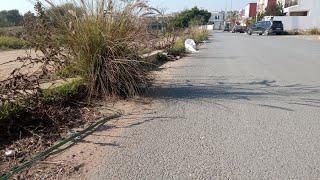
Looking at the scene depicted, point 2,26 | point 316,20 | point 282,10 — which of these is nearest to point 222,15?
point 282,10

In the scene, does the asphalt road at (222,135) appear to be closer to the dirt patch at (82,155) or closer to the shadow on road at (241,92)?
the shadow on road at (241,92)

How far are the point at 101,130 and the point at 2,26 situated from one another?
13785mm

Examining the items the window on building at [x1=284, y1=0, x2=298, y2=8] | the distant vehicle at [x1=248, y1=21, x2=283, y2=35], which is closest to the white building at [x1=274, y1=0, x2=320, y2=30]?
the window on building at [x1=284, y1=0, x2=298, y2=8]

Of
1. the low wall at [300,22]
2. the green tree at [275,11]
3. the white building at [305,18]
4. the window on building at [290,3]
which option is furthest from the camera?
the green tree at [275,11]

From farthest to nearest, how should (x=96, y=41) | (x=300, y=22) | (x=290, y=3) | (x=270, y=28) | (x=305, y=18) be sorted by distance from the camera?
(x=290, y=3) < (x=300, y=22) < (x=305, y=18) < (x=270, y=28) < (x=96, y=41)

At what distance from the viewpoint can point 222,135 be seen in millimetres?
5473

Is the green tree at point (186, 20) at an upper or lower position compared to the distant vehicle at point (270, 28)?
upper

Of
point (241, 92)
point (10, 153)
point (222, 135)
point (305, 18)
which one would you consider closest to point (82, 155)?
point (10, 153)

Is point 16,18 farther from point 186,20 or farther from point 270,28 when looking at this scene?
point 270,28

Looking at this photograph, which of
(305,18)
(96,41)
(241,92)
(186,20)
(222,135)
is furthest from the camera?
(305,18)

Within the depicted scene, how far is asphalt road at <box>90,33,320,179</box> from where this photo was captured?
14.1 ft

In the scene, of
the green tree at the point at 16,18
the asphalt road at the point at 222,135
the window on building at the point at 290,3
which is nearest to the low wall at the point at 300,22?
the window on building at the point at 290,3

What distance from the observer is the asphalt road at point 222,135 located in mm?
4285

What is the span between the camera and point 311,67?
13.2 meters
